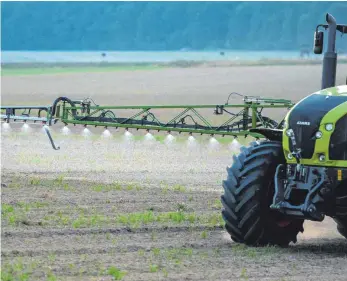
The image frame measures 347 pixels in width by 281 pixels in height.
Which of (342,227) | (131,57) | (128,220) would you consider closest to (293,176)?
(342,227)

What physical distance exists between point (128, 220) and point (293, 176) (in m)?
2.53

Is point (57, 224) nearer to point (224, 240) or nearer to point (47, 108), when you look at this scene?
point (224, 240)

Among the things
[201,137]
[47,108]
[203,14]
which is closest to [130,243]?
[47,108]

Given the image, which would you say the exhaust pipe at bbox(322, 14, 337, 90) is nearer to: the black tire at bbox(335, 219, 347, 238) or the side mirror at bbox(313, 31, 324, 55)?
the side mirror at bbox(313, 31, 324, 55)

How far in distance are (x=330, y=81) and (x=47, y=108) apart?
8.52 m

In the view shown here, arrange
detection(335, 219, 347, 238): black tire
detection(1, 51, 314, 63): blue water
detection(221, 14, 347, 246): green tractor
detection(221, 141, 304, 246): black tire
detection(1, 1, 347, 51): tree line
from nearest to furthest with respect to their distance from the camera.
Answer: detection(221, 14, 347, 246): green tractor < detection(221, 141, 304, 246): black tire < detection(335, 219, 347, 238): black tire < detection(1, 51, 314, 63): blue water < detection(1, 1, 347, 51): tree line

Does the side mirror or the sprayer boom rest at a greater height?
the side mirror

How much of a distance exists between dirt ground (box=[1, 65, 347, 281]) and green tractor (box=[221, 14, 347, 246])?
257 millimetres

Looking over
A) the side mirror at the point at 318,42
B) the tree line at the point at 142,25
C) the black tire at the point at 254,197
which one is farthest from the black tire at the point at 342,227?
the tree line at the point at 142,25

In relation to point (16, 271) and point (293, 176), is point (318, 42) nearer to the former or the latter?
point (293, 176)

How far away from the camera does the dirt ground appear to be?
1059cm

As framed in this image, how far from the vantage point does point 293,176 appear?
11.6 m

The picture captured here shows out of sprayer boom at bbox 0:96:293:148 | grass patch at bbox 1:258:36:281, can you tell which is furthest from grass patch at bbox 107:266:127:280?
sprayer boom at bbox 0:96:293:148

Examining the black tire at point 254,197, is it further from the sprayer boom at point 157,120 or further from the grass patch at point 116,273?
the sprayer boom at point 157,120
